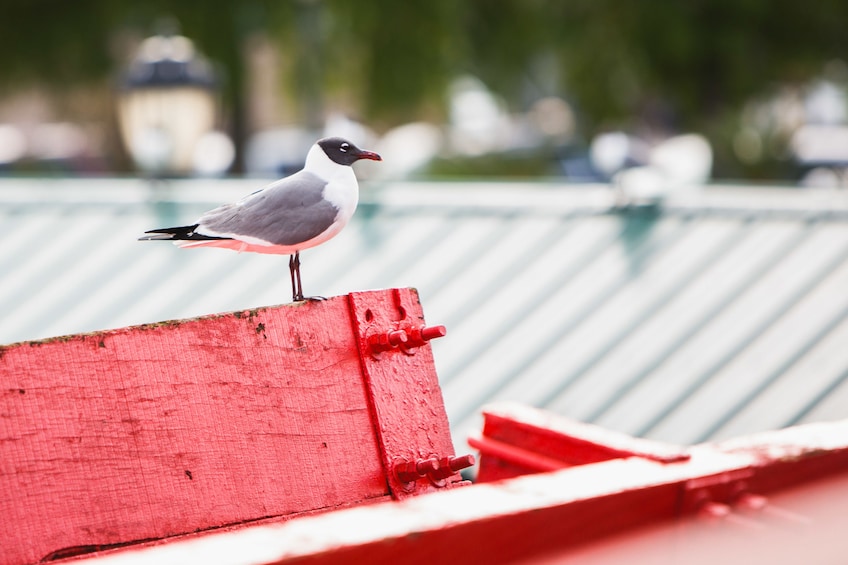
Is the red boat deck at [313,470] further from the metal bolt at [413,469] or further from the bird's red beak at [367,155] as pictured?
the bird's red beak at [367,155]

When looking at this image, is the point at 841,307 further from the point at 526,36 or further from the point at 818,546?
the point at 526,36

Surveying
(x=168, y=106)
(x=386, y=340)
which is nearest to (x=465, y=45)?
(x=168, y=106)

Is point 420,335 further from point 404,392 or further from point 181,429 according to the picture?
point 181,429

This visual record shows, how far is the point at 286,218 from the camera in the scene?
277 cm

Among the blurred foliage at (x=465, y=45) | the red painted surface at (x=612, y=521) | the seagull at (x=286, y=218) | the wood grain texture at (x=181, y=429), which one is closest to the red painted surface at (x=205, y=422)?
the wood grain texture at (x=181, y=429)

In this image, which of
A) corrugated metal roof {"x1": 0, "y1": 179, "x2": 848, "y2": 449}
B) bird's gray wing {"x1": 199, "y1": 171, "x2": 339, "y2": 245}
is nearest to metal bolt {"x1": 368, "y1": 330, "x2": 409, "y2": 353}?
bird's gray wing {"x1": 199, "y1": 171, "x2": 339, "y2": 245}

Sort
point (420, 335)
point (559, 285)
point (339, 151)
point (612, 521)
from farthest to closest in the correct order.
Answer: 1. point (559, 285)
2. point (339, 151)
3. point (420, 335)
4. point (612, 521)

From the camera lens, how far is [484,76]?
20.3 m

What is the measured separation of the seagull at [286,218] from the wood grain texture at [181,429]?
10.6 inches

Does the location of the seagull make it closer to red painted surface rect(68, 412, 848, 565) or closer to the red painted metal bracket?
the red painted metal bracket

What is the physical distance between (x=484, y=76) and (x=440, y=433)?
18.2 meters

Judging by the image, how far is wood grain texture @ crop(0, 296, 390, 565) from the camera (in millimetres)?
2229

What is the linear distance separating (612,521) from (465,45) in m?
16.2

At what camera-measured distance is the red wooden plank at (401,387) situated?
2586mm
